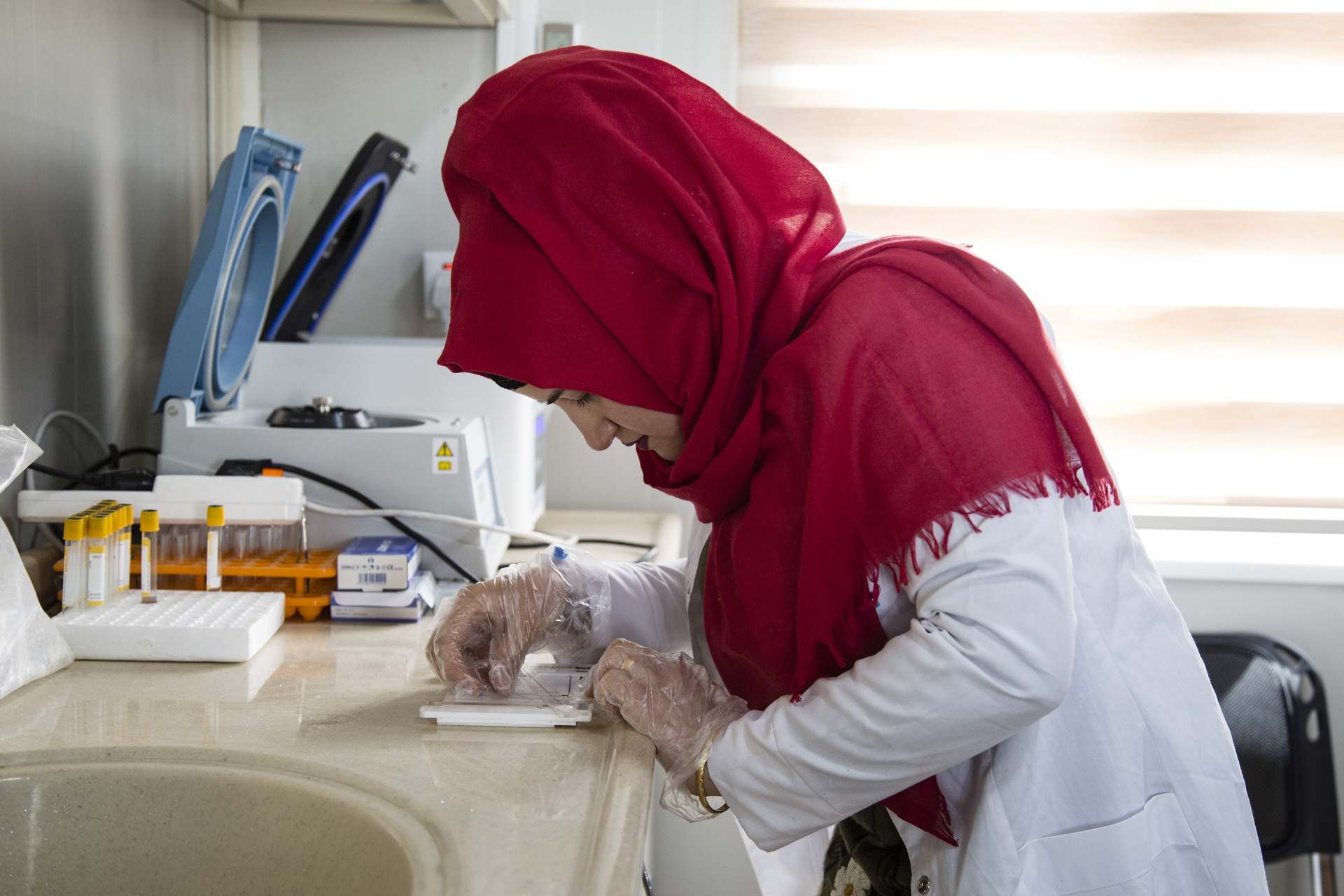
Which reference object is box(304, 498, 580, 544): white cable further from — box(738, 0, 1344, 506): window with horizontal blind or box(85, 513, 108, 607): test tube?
box(738, 0, 1344, 506): window with horizontal blind

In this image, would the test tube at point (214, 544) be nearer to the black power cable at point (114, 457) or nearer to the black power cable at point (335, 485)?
the black power cable at point (335, 485)

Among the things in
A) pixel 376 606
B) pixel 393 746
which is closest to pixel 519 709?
pixel 393 746

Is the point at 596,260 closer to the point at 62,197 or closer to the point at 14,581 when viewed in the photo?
the point at 14,581

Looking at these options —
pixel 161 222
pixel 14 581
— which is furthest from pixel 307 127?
pixel 14 581

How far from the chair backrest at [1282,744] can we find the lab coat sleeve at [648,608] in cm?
104

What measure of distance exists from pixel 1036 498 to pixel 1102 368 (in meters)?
1.34

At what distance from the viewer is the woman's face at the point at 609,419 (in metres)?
0.81

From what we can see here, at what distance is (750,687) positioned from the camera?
85 cm

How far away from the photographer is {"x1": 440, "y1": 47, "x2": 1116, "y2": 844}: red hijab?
2.11 feet

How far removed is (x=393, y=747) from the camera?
28.4 inches

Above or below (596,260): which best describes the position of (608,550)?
below

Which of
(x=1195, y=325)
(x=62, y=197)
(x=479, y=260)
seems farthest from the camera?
(x=1195, y=325)

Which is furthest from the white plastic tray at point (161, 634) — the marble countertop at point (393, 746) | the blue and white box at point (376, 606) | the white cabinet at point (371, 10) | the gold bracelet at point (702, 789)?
the white cabinet at point (371, 10)

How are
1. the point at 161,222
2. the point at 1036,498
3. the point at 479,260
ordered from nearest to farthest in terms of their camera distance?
1. the point at 1036,498
2. the point at 479,260
3. the point at 161,222
